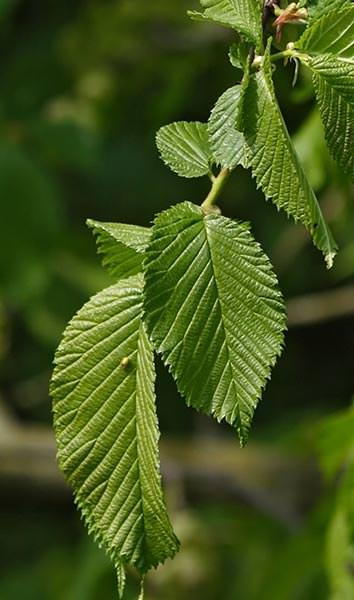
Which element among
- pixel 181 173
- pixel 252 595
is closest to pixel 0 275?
pixel 252 595

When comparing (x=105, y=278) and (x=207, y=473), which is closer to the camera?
(x=207, y=473)

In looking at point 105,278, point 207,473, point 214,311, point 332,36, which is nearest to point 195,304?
point 214,311

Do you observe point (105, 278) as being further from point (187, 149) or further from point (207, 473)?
point (187, 149)

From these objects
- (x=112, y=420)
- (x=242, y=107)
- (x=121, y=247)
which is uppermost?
(x=242, y=107)

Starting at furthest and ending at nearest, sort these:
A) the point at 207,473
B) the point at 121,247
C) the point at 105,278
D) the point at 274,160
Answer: the point at 105,278 → the point at 207,473 → the point at 121,247 → the point at 274,160

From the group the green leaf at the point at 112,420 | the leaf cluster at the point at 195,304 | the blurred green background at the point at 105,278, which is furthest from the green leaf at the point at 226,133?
the blurred green background at the point at 105,278

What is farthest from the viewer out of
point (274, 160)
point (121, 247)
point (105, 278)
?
point (105, 278)
